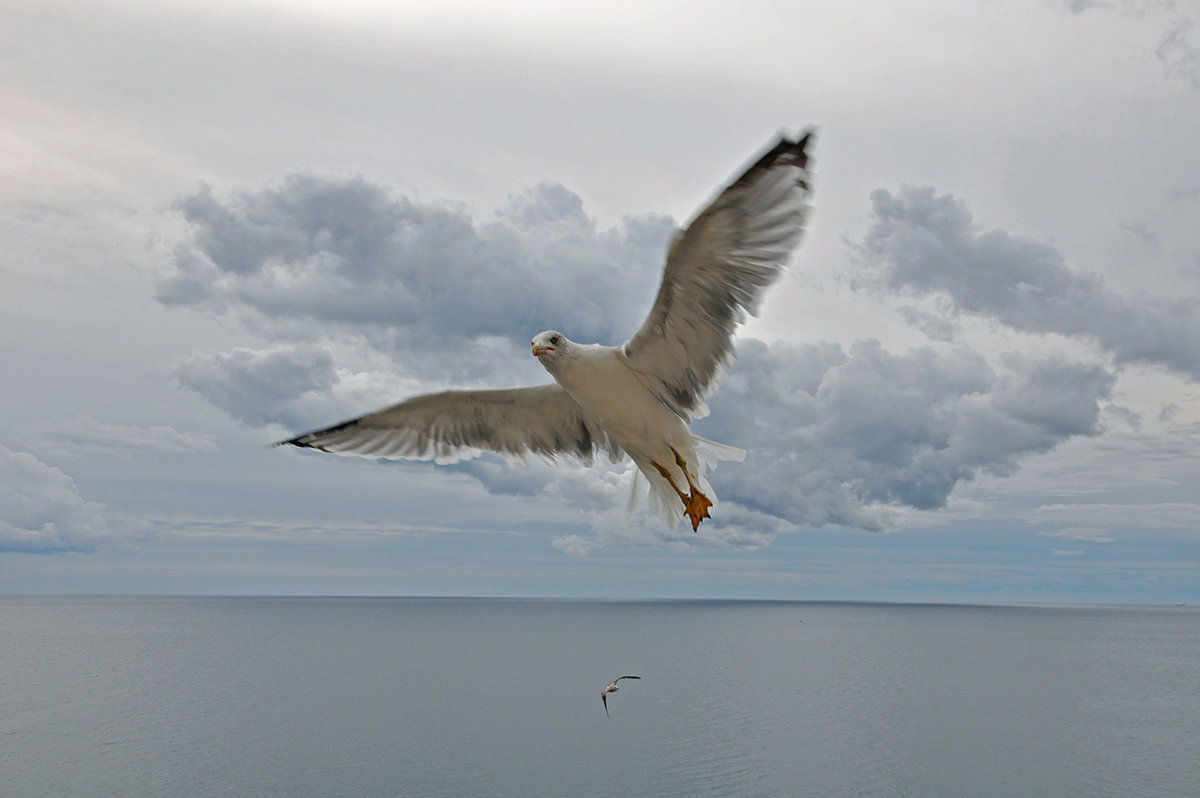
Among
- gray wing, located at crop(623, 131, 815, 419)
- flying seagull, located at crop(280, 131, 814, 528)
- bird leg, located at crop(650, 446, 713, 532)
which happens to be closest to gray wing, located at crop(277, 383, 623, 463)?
flying seagull, located at crop(280, 131, 814, 528)

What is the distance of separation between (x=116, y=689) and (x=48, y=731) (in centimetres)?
2487

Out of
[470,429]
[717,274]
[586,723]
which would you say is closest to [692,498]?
[717,274]

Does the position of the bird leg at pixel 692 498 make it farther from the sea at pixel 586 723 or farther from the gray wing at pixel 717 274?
the sea at pixel 586 723

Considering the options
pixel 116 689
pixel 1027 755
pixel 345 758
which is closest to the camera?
pixel 345 758

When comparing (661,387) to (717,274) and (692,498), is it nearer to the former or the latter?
(692,498)

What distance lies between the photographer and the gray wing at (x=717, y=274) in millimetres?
6430

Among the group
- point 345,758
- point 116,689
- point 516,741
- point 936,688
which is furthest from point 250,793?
point 936,688

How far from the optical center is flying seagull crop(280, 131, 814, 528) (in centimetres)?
676

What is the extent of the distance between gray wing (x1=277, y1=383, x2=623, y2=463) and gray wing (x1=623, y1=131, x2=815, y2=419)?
1.70 m

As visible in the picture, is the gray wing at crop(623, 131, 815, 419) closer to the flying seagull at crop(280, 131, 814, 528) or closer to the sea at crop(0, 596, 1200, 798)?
the flying seagull at crop(280, 131, 814, 528)

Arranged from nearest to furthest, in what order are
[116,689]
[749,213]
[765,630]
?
[749,213] < [116,689] < [765,630]

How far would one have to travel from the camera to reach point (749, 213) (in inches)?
267

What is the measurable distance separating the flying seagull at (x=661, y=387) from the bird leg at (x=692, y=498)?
0.02 metres

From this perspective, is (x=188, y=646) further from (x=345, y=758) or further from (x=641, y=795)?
(x=641, y=795)
